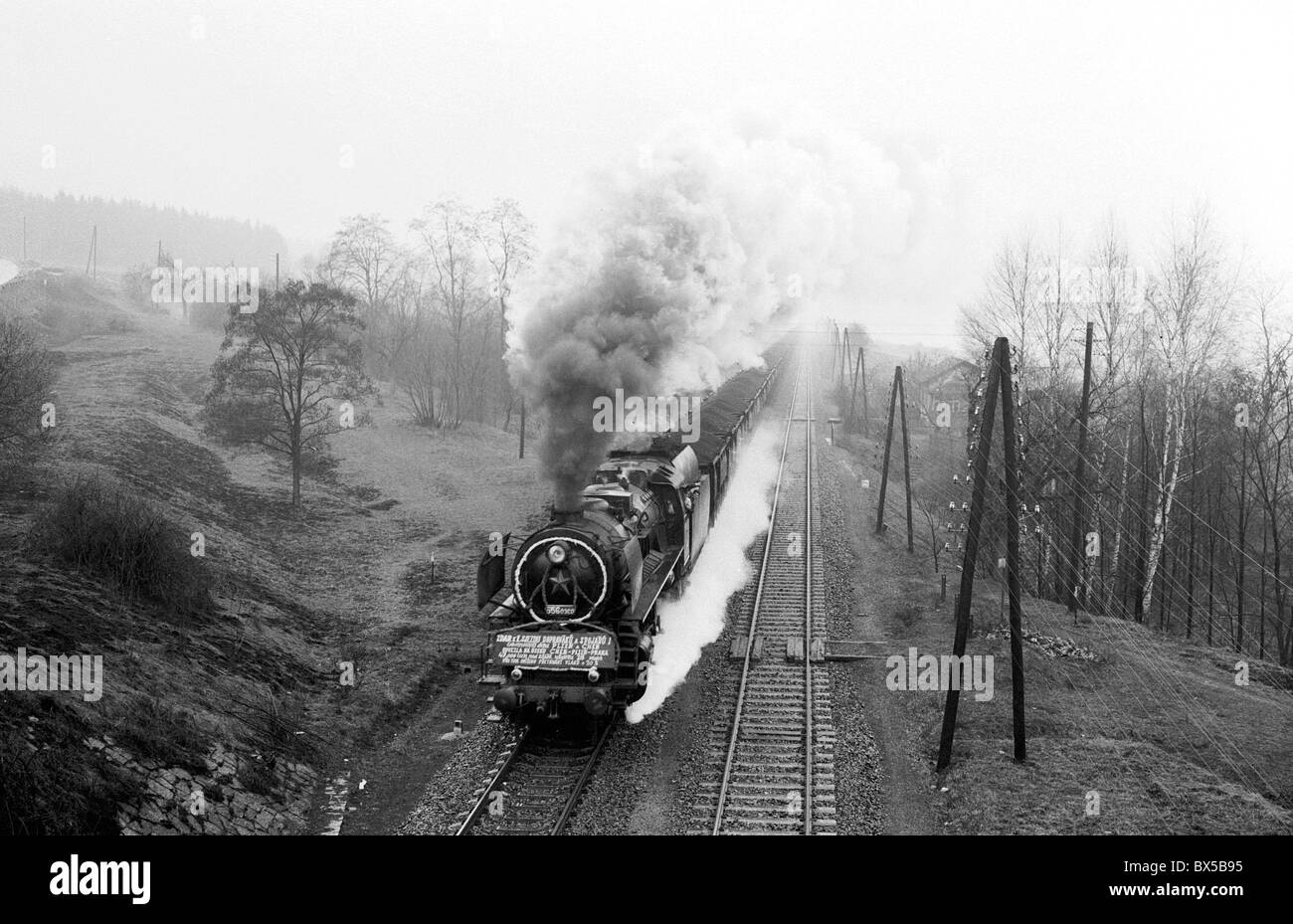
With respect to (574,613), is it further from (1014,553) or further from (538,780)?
(1014,553)

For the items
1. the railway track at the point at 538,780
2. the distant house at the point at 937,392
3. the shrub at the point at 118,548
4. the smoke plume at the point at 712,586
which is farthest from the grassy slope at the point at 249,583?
the distant house at the point at 937,392

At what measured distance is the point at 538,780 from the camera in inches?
440

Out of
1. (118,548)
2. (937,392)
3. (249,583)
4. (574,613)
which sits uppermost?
(937,392)

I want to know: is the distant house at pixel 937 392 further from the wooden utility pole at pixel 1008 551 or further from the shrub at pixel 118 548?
the shrub at pixel 118 548

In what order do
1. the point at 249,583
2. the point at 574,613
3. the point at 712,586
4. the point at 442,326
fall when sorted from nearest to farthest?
the point at 574,613
the point at 249,583
the point at 712,586
the point at 442,326

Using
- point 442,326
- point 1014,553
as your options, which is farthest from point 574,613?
point 442,326

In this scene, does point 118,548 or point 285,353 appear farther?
point 285,353

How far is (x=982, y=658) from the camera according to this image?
1645 centimetres

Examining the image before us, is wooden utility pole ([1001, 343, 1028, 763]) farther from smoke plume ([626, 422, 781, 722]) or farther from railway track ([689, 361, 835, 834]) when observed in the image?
smoke plume ([626, 422, 781, 722])

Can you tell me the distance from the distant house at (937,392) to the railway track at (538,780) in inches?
1439

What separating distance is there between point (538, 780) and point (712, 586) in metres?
9.18

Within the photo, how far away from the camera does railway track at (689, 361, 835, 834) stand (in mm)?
10594

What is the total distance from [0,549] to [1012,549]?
1510 cm
